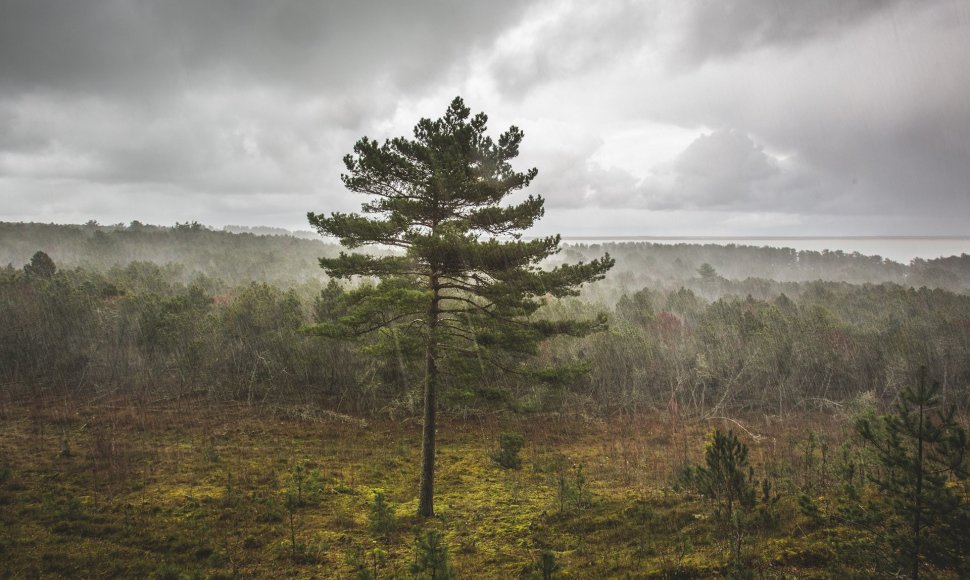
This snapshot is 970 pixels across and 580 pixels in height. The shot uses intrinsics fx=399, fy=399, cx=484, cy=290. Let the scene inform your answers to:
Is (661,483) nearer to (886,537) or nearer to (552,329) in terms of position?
(552,329)

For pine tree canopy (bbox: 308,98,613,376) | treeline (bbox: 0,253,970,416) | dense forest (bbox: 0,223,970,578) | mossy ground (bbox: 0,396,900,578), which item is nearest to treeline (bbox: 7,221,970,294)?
treeline (bbox: 0,253,970,416)

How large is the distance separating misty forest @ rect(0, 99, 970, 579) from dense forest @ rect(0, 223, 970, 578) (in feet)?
0.33

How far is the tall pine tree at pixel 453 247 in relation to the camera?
8.45 m

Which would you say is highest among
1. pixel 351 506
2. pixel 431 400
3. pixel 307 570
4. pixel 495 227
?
pixel 495 227

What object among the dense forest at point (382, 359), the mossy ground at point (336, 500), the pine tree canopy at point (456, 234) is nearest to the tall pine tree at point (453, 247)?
the pine tree canopy at point (456, 234)

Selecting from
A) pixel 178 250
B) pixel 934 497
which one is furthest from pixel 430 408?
pixel 178 250

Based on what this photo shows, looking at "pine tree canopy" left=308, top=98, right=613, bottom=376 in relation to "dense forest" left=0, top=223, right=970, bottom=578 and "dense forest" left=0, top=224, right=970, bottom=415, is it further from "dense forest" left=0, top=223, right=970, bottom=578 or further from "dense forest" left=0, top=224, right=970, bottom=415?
"dense forest" left=0, top=224, right=970, bottom=415

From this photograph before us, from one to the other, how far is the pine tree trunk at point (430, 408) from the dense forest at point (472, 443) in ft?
1.19

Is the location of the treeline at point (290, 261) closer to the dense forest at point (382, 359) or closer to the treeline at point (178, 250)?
the treeline at point (178, 250)

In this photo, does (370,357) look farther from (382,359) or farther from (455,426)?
(455,426)

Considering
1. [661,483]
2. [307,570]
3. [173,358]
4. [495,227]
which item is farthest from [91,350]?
[661,483]

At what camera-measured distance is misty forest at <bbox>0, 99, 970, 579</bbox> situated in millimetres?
6293

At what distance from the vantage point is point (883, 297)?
130ft

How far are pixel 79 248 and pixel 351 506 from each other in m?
104
